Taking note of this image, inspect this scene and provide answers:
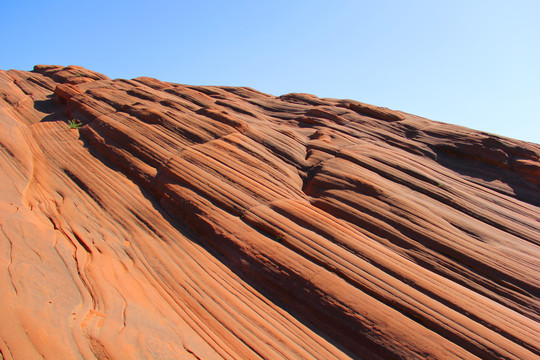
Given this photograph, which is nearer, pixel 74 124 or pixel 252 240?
pixel 252 240

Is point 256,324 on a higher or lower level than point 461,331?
lower

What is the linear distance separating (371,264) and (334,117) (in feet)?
32.6

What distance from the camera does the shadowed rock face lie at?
4.80 metres

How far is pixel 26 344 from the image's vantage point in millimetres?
3465

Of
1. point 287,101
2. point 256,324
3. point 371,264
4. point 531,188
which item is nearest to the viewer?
point 256,324

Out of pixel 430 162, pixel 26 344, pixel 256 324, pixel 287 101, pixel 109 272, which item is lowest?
pixel 26 344

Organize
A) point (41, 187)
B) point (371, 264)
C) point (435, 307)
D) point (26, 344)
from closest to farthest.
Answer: point (26, 344) → point (435, 307) → point (371, 264) → point (41, 187)

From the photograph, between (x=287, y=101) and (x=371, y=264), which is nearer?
(x=371, y=264)

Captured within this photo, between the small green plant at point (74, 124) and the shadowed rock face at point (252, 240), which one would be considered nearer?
the shadowed rock face at point (252, 240)

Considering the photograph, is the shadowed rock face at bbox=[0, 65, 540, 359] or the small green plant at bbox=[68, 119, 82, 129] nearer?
the shadowed rock face at bbox=[0, 65, 540, 359]

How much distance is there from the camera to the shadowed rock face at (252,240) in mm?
4801

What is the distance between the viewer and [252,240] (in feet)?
22.5

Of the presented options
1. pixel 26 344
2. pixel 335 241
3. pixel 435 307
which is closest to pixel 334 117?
pixel 335 241

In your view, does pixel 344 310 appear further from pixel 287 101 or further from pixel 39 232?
pixel 287 101
